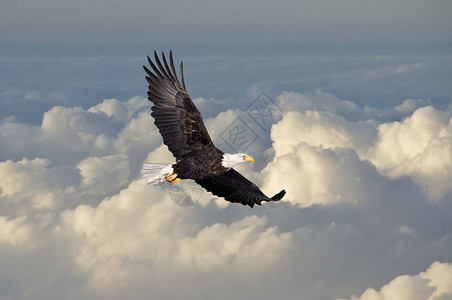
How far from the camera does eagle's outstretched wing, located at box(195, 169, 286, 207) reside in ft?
77.9

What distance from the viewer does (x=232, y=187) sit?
24.0m

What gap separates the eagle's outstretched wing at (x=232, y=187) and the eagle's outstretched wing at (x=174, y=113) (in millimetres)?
2214

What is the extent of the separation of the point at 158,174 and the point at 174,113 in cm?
311

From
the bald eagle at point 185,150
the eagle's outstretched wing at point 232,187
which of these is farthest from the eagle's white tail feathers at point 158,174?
the eagle's outstretched wing at point 232,187

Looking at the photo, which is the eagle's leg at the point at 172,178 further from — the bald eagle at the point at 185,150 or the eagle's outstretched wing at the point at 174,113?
the eagle's outstretched wing at the point at 174,113

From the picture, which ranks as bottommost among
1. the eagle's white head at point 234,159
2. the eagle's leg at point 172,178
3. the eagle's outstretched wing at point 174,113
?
the eagle's leg at point 172,178

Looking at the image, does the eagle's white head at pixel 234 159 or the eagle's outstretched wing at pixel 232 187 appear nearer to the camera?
the eagle's white head at pixel 234 159

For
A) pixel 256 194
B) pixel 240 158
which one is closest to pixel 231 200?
pixel 256 194

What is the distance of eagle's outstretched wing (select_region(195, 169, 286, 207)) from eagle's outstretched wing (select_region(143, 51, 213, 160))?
221 cm

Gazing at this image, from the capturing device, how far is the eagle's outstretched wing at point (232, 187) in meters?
23.7

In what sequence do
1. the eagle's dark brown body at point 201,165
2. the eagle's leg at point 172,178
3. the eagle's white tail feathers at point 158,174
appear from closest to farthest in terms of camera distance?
1. the eagle's white tail feathers at point 158,174
2. the eagle's leg at point 172,178
3. the eagle's dark brown body at point 201,165

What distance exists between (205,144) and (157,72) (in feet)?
13.6

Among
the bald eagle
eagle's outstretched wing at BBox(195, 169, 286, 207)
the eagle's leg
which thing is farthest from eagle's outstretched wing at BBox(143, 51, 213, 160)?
eagle's outstretched wing at BBox(195, 169, 286, 207)

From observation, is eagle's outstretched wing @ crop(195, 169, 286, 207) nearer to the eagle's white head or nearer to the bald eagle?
the bald eagle
